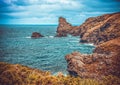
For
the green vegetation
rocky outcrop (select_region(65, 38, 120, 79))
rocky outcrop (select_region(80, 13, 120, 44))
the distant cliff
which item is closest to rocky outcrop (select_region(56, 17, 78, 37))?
the distant cliff

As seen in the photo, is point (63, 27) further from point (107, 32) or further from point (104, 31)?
point (107, 32)

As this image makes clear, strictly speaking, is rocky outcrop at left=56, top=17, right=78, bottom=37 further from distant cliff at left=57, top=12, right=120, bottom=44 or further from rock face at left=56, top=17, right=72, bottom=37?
distant cliff at left=57, top=12, right=120, bottom=44

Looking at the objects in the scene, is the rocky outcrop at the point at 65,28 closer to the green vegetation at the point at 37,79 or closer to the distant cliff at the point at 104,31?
the distant cliff at the point at 104,31

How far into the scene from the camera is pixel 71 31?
105938 millimetres

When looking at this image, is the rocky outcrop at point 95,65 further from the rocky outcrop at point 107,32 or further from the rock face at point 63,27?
the rock face at point 63,27

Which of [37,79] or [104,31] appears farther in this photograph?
[104,31]

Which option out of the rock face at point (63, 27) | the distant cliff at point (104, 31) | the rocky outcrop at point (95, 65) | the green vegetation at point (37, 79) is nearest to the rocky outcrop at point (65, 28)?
the rock face at point (63, 27)

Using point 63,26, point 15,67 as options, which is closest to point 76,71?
point 15,67

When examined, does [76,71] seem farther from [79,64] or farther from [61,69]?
[61,69]

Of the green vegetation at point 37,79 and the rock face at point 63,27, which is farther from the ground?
the green vegetation at point 37,79

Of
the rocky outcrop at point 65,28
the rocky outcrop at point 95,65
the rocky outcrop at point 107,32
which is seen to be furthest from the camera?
the rocky outcrop at point 65,28

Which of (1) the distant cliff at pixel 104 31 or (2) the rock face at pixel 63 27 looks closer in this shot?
(1) the distant cliff at pixel 104 31

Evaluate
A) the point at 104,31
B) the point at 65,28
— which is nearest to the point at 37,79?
the point at 104,31

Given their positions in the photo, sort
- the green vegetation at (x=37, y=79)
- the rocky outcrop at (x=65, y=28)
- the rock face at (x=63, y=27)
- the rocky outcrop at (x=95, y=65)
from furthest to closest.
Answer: the rocky outcrop at (x=65, y=28) < the rock face at (x=63, y=27) < the rocky outcrop at (x=95, y=65) < the green vegetation at (x=37, y=79)
